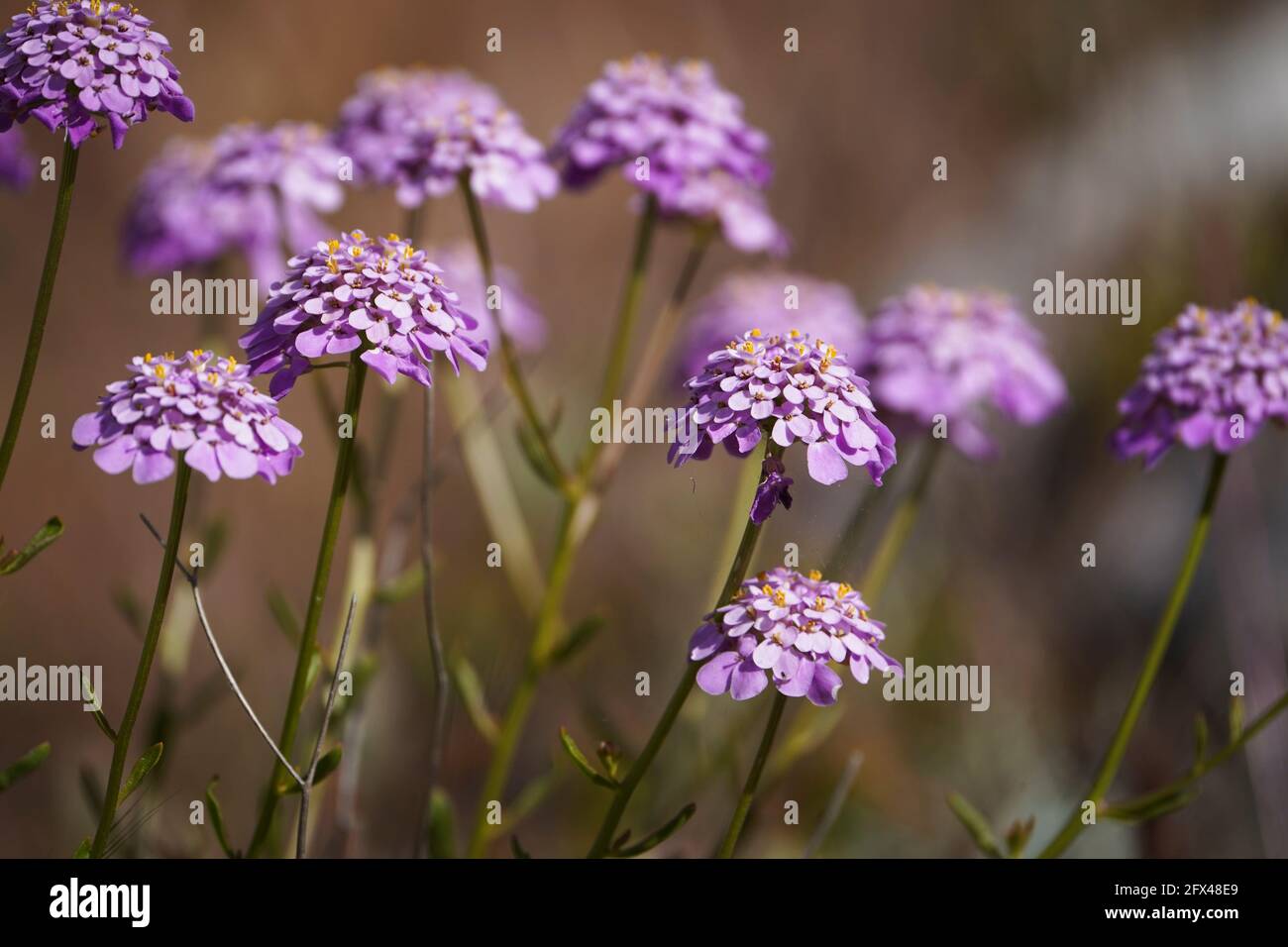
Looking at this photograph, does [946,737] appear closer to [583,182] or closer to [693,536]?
[693,536]

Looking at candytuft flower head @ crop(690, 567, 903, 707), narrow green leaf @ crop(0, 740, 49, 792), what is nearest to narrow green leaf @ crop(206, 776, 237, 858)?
narrow green leaf @ crop(0, 740, 49, 792)

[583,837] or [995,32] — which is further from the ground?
[995,32]

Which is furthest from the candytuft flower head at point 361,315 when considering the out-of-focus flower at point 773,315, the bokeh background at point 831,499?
the out-of-focus flower at point 773,315

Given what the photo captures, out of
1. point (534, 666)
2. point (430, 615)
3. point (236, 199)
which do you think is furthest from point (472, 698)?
point (236, 199)

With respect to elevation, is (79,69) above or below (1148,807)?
above

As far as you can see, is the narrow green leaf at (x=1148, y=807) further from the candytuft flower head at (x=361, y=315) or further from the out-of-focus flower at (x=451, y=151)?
the out-of-focus flower at (x=451, y=151)

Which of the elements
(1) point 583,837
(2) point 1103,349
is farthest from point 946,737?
(2) point 1103,349

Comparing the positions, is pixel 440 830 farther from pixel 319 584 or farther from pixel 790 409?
pixel 790 409
